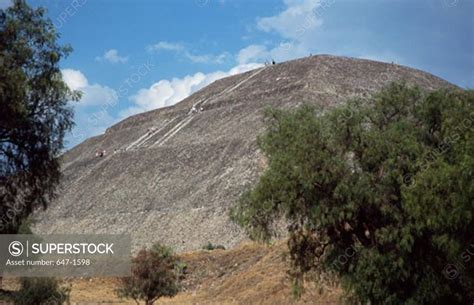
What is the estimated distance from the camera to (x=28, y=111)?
15.3 meters

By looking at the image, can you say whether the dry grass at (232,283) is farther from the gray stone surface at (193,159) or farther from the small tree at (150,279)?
the small tree at (150,279)

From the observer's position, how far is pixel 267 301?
1126 inches

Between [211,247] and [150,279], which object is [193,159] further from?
[150,279]

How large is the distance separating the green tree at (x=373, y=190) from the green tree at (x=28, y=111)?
21.9ft

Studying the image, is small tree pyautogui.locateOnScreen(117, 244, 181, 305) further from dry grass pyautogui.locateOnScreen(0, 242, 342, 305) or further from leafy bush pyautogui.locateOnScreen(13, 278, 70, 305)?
leafy bush pyautogui.locateOnScreen(13, 278, 70, 305)

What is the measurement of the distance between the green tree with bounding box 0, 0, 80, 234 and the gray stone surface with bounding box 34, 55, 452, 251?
25.0 meters

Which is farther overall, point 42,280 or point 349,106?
point 42,280

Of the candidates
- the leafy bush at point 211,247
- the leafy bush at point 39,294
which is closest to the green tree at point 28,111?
the leafy bush at point 39,294

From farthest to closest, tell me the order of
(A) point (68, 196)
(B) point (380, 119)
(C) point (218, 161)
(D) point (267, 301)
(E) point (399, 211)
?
1. (A) point (68, 196)
2. (C) point (218, 161)
3. (D) point (267, 301)
4. (B) point (380, 119)
5. (E) point (399, 211)

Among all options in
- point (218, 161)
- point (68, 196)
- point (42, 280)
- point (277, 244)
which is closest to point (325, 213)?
point (42, 280)

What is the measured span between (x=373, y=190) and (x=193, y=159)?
40.7 m

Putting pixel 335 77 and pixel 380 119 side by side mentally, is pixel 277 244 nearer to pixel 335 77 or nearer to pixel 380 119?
pixel 380 119

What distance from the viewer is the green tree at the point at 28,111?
48.5 ft

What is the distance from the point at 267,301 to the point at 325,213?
1069 centimetres
